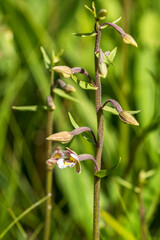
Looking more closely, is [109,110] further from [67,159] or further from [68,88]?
[68,88]

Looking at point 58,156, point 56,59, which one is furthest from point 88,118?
point 58,156

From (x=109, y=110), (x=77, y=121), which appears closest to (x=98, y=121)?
(x=109, y=110)

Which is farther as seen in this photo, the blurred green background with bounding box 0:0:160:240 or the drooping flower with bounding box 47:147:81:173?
the blurred green background with bounding box 0:0:160:240

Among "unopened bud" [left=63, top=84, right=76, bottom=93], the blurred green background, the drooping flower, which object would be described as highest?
"unopened bud" [left=63, top=84, right=76, bottom=93]

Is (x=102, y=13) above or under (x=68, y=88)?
above

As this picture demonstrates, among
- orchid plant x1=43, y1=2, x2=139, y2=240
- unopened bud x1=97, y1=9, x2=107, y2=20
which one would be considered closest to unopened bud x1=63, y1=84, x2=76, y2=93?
orchid plant x1=43, y1=2, x2=139, y2=240

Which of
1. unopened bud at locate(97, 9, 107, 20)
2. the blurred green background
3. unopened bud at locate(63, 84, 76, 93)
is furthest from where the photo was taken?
the blurred green background

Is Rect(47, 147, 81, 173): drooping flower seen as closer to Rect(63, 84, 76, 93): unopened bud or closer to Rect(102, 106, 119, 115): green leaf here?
Rect(102, 106, 119, 115): green leaf

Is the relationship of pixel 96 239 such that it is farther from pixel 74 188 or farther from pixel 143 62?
pixel 143 62
